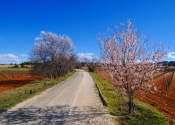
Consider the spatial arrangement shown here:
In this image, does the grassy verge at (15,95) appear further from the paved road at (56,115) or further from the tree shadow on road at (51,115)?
the tree shadow on road at (51,115)

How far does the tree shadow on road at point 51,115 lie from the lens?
Result: 38.3 feet

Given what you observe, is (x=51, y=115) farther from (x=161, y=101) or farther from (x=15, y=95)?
(x=161, y=101)

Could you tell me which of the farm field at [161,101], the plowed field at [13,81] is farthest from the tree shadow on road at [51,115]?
the plowed field at [13,81]

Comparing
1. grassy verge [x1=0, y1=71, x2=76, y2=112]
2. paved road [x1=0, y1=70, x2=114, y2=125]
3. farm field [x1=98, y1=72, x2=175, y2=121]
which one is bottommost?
farm field [x1=98, y1=72, x2=175, y2=121]

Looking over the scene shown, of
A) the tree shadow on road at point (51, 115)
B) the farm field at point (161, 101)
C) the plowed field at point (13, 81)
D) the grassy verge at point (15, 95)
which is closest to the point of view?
the tree shadow on road at point (51, 115)

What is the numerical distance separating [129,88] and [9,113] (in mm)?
6878

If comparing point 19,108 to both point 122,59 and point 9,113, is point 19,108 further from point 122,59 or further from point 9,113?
point 122,59

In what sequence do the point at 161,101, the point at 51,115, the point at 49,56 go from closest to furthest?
the point at 51,115 → the point at 161,101 → the point at 49,56

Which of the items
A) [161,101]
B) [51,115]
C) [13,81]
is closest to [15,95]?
[51,115]

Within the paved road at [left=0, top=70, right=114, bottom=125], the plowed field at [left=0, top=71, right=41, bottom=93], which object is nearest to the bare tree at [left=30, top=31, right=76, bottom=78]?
the plowed field at [left=0, top=71, right=41, bottom=93]

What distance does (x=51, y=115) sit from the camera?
42.8ft

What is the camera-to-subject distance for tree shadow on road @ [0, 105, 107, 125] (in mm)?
11680

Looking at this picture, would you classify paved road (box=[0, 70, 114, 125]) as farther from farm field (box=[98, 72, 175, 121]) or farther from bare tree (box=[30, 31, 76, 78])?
bare tree (box=[30, 31, 76, 78])

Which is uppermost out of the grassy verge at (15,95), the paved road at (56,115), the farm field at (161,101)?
the grassy verge at (15,95)
